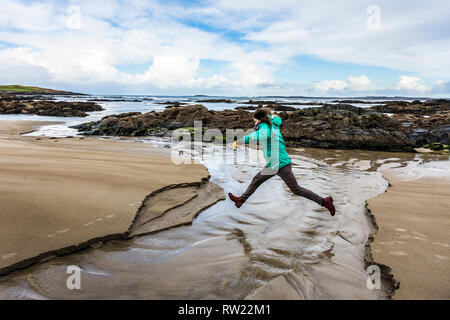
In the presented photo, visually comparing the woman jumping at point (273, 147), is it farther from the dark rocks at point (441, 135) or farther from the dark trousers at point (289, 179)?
the dark rocks at point (441, 135)

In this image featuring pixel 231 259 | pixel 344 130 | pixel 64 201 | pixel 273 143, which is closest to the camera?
pixel 231 259

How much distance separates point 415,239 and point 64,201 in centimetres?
529

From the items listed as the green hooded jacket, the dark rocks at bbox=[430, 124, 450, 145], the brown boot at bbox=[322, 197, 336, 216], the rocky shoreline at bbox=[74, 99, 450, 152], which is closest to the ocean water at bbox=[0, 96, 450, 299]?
the brown boot at bbox=[322, 197, 336, 216]

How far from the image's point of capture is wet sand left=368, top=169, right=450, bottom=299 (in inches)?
113

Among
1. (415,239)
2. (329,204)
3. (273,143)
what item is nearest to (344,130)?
(329,204)

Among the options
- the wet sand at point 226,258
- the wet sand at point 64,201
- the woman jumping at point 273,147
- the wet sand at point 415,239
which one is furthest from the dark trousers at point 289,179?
the wet sand at point 64,201

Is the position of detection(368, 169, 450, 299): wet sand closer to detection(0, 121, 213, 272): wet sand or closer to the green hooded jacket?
the green hooded jacket

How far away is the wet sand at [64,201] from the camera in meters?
3.28

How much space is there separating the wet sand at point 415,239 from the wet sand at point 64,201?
3061 millimetres

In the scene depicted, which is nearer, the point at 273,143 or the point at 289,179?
the point at 273,143

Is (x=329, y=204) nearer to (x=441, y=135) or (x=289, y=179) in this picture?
(x=289, y=179)

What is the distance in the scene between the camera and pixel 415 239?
151 inches

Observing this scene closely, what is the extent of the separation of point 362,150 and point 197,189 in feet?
34.1

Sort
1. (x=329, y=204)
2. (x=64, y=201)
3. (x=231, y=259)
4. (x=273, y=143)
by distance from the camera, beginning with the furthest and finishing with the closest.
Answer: (x=329, y=204)
(x=273, y=143)
(x=64, y=201)
(x=231, y=259)
